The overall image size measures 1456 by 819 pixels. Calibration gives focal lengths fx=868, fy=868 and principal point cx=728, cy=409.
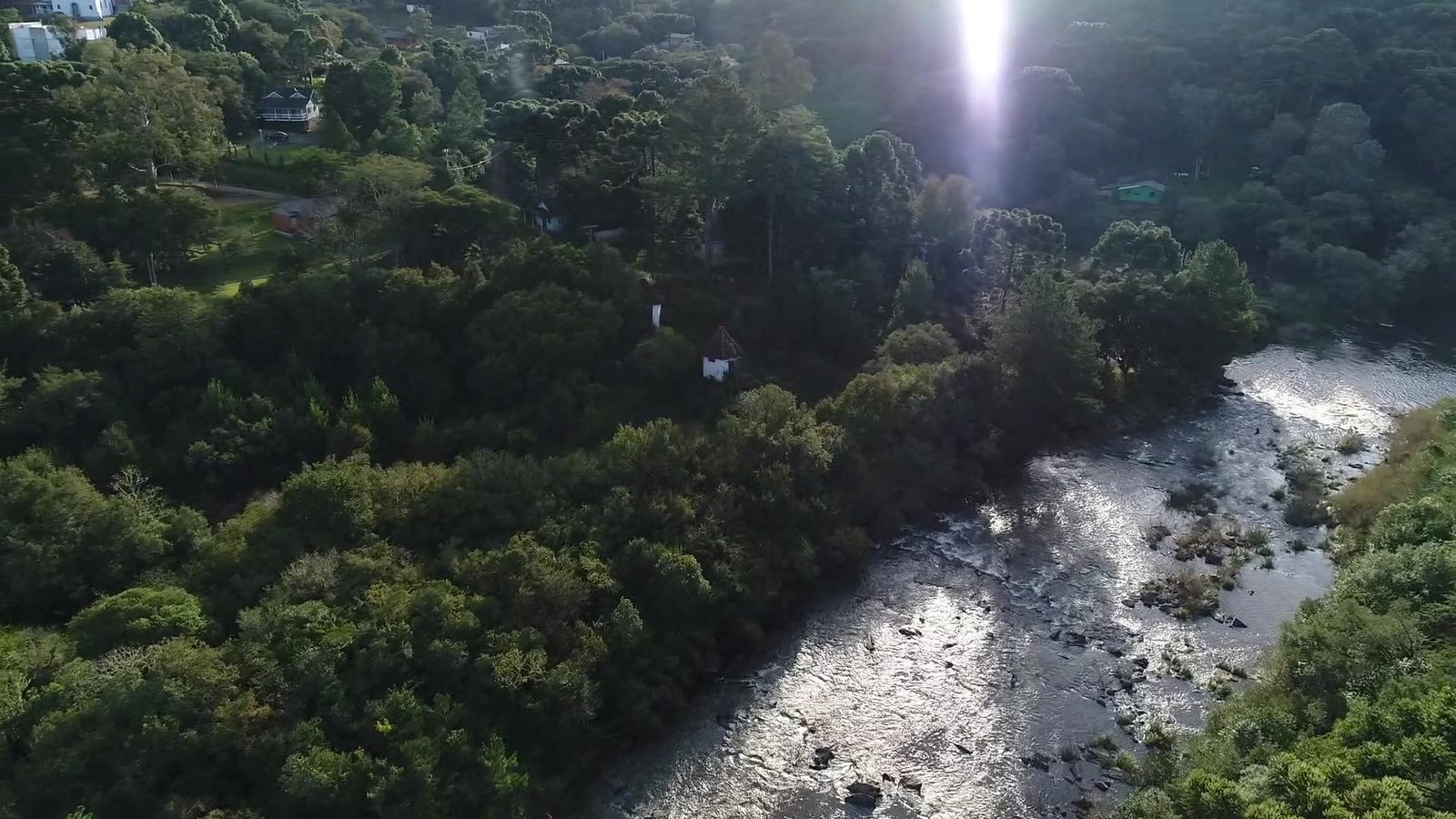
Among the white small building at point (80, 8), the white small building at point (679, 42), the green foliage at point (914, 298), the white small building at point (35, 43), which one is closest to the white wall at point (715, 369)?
the green foliage at point (914, 298)

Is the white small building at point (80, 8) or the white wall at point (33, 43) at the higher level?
the white small building at point (80, 8)

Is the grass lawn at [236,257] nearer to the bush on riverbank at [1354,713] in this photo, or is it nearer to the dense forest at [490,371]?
the dense forest at [490,371]

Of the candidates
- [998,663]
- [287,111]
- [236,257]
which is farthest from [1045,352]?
[287,111]

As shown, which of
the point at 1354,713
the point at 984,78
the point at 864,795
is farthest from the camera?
the point at 984,78

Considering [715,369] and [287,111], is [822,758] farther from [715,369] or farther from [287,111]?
[287,111]

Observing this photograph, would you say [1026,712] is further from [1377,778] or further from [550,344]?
[550,344]

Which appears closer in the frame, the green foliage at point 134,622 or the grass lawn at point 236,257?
the green foliage at point 134,622

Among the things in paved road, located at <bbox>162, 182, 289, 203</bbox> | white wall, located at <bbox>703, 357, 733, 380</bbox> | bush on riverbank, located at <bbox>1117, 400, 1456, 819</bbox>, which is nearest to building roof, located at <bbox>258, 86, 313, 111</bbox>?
paved road, located at <bbox>162, 182, 289, 203</bbox>
